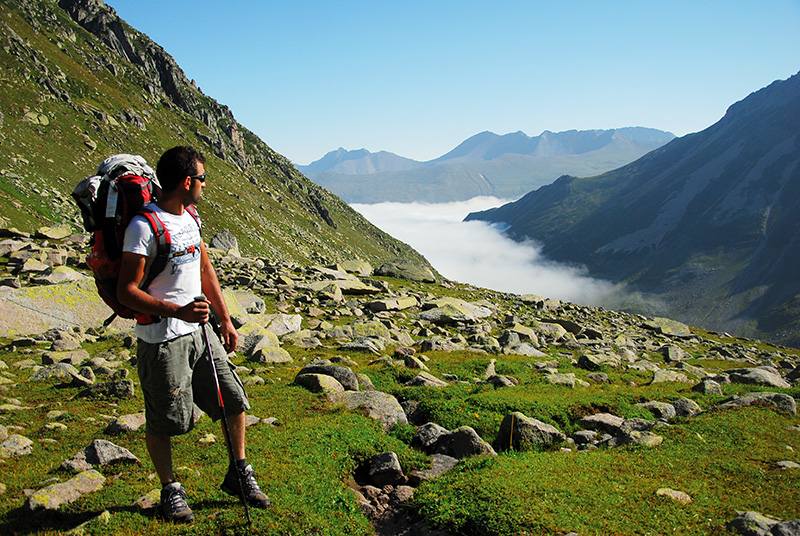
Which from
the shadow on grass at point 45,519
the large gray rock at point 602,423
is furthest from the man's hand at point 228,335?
the large gray rock at point 602,423

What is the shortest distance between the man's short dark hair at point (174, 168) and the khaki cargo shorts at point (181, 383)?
2052 mm

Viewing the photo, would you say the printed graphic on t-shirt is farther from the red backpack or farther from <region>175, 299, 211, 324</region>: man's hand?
<region>175, 299, 211, 324</region>: man's hand

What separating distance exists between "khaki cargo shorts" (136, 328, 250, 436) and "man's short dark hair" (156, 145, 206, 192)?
2052 millimetres

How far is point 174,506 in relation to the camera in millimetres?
6535

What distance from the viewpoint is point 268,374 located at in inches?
615

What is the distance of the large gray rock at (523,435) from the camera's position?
11117mm

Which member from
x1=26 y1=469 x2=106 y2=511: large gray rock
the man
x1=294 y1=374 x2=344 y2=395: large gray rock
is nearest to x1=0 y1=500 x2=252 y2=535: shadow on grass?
x1=26 y1=469 x2=106 y2=511: large gray rock

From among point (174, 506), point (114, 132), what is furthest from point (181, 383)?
point (114, 132)

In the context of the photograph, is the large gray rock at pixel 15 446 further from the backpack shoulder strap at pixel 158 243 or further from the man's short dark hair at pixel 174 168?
the man's short dark hair at pixel 174 168

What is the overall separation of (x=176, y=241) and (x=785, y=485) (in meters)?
11.6

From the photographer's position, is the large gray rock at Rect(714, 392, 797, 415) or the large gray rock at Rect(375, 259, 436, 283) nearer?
the large gray rock at Rect(714, 392, 797, 415)

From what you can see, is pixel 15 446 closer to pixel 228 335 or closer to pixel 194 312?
pixel 228 335

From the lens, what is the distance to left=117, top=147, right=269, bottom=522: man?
232 inches

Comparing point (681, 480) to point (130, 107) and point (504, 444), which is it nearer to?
point (504, 444)
